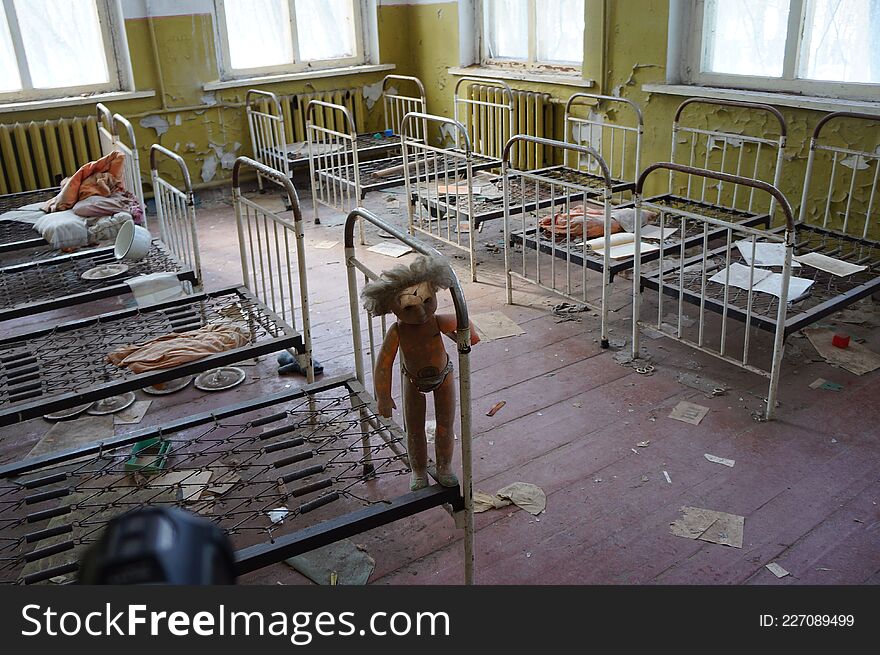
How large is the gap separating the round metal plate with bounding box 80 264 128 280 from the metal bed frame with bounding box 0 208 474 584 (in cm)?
160

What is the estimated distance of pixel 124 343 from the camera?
360cm

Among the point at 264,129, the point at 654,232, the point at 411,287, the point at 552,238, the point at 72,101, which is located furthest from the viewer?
the point at 264,129

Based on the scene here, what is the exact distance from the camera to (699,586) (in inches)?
93.9

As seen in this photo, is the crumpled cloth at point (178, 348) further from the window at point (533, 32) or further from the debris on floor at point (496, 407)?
the window at point (533, 32)

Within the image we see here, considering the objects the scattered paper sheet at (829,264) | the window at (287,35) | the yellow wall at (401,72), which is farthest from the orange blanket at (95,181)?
the scattered paper sheet at (829,264)

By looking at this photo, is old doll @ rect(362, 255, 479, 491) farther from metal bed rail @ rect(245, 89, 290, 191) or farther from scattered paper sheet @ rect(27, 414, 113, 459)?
metal bed rail @ rect(245, 89, 290, 191)

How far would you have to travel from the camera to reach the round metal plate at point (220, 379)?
12.9ft

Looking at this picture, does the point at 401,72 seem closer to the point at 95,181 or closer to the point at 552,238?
the point at 95,181

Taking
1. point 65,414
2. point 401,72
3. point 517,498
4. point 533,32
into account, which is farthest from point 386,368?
point 401,72

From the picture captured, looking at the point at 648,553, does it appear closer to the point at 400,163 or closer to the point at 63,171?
the point at 400,163

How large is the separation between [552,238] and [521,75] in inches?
120

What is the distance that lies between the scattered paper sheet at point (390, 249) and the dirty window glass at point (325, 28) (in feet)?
10.7

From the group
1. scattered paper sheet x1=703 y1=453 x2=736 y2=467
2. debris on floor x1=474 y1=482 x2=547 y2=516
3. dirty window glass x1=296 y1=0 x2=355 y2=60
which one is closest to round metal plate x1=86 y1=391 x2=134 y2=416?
debris on floor x1=474 y1=482 x2=547 y2=516

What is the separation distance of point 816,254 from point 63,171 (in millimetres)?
6447
